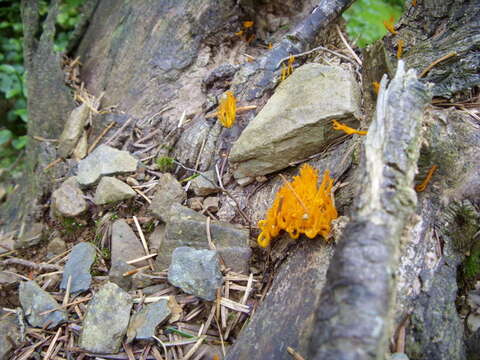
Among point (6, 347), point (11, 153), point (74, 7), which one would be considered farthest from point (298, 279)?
point (11, 153)

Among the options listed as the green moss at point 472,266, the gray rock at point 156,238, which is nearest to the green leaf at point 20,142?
the gray rock at point 156,238

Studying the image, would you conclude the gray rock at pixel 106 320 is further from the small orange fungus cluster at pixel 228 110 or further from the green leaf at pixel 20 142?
the green leaf at pixel 20 142

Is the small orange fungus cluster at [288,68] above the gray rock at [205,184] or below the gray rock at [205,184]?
above

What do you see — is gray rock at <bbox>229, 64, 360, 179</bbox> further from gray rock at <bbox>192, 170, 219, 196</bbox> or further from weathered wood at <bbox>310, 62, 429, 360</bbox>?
weathered wood at <bbox>310, 62, 429, 360</bbox>

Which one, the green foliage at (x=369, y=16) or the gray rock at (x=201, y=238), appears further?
the green foliage at (x=369, y=16)

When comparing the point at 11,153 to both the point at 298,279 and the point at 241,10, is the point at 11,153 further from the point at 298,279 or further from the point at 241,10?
the point at 298,279

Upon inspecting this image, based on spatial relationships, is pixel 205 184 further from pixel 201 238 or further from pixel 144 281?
pixel 144 281

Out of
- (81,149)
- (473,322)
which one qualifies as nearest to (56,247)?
(81,149)
